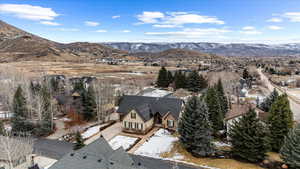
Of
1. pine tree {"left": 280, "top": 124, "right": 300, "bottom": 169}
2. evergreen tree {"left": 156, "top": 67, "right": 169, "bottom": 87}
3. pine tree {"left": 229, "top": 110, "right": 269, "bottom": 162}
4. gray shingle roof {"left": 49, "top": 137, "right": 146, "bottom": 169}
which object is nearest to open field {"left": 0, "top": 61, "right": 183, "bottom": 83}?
evergreen tree {"left": 156, "top": 67, "right": 169, "bottom": 87}

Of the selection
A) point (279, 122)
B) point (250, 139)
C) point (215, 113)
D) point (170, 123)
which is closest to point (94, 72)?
point (170, 123)

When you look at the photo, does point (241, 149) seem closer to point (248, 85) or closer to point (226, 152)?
point (226, 152)

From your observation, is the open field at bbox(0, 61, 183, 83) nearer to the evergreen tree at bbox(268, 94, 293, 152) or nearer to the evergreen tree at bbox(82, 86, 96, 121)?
the evergreen tree at bbox(82, 86, 96, 121)

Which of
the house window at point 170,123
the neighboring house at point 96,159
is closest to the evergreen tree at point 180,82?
the house window at point 170,123

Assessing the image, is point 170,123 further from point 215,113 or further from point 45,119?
→ point 45,119

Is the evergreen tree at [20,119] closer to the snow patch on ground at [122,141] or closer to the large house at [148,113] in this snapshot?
the snow patch on ground at [122,141]

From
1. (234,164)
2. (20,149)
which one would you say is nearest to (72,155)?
(20,149)

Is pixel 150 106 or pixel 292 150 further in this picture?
pixel 150 106
